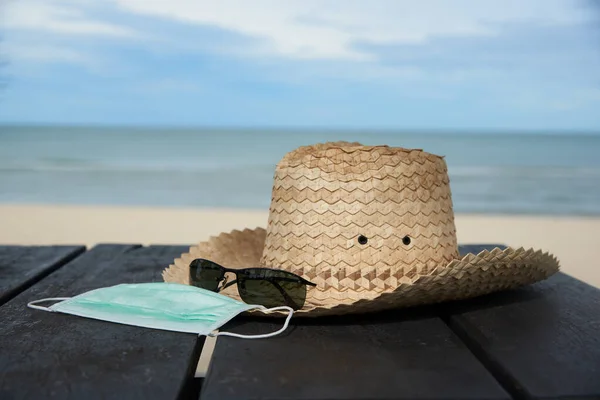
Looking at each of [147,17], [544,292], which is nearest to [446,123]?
[147,17]

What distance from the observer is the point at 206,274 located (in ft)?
5.21

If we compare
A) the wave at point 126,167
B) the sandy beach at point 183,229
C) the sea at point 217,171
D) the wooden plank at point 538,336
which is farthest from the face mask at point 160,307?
the wave at point 126,167

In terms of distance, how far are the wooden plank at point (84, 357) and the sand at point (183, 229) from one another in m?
4.20

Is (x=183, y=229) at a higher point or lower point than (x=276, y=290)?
lower

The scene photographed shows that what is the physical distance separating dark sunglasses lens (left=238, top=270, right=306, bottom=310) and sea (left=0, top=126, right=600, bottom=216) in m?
8.30

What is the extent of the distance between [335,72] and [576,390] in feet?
80.4

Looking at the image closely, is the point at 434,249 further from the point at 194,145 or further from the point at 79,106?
the point at 79,106

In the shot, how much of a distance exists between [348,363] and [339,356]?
0.13 feet

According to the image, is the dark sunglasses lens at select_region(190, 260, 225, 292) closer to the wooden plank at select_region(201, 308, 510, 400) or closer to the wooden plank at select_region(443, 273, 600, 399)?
the wooden plank at select_region(201, 308, 510, 400)

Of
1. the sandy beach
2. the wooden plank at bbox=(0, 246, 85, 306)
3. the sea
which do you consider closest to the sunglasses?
the wooden plank at bbox=(0, 246, 85, 306)

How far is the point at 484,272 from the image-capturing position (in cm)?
143

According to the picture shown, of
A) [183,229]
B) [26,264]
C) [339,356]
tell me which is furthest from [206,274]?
[183,229]

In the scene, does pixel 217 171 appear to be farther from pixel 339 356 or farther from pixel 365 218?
pixel 339 356

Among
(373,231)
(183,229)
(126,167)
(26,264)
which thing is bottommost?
(126,167)
